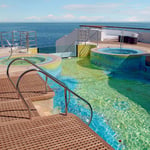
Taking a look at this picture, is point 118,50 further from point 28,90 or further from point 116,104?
point 28,90

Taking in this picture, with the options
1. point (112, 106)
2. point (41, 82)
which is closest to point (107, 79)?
point (112, 106)

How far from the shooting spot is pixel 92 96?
761 centimetres

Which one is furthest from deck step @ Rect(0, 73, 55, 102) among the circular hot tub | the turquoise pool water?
the turquoise pool water

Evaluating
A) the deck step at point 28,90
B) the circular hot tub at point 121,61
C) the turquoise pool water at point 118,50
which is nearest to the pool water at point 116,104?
the circular hot tub at point 121,61

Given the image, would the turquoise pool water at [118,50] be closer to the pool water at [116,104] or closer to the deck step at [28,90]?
the pool water at [116,104]

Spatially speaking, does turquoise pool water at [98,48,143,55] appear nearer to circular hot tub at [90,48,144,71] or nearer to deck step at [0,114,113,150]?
circular hot tub at [90,48,144,71]

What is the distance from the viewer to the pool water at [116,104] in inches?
205

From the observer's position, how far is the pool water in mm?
5197

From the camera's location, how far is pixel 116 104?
6961 mm

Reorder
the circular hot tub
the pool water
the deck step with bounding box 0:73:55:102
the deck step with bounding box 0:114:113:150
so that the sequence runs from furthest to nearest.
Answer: the circular hot tub
the pool water
the deck step with bounding box 0:73:55:102
the deck step with bounding box 0:114:113:150

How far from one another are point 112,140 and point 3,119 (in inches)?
115

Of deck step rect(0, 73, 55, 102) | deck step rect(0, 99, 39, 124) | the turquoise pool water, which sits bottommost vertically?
deck step rect(0, 99, 39, 124)

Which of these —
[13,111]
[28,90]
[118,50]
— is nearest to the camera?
[13,111]

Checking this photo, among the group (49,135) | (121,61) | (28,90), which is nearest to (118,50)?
(121,61)
